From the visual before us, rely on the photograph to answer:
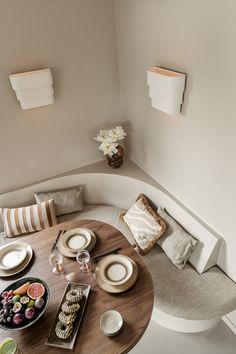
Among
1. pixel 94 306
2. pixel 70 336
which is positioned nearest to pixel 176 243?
pixel 94 306

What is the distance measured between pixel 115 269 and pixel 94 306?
26 cm

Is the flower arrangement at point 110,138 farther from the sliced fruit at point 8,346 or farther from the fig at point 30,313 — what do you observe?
the sliced fruit at point 8,346

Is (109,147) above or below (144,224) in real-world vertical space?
above

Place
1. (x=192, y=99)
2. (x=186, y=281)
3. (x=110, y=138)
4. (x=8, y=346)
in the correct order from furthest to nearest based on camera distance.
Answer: (x=110, y=138) < (x=186, y=281) < (x=192, y=99) < (x=8, y=346)

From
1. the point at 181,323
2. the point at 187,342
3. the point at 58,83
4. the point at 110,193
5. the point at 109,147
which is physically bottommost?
the point at 187,342

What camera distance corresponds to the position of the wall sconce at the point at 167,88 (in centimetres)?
175

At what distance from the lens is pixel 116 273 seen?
168cm

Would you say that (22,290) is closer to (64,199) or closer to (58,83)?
(64,199)

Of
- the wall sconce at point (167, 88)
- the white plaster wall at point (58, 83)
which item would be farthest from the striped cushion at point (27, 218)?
the wall sconce at point (167, 88)

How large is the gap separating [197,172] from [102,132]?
40.9 inches

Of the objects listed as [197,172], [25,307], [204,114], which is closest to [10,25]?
[204,114]

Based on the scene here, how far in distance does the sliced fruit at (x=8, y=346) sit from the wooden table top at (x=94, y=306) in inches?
2.6

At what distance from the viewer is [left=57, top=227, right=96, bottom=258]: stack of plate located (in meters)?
1.82

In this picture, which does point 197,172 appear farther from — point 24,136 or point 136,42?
point 24,136
